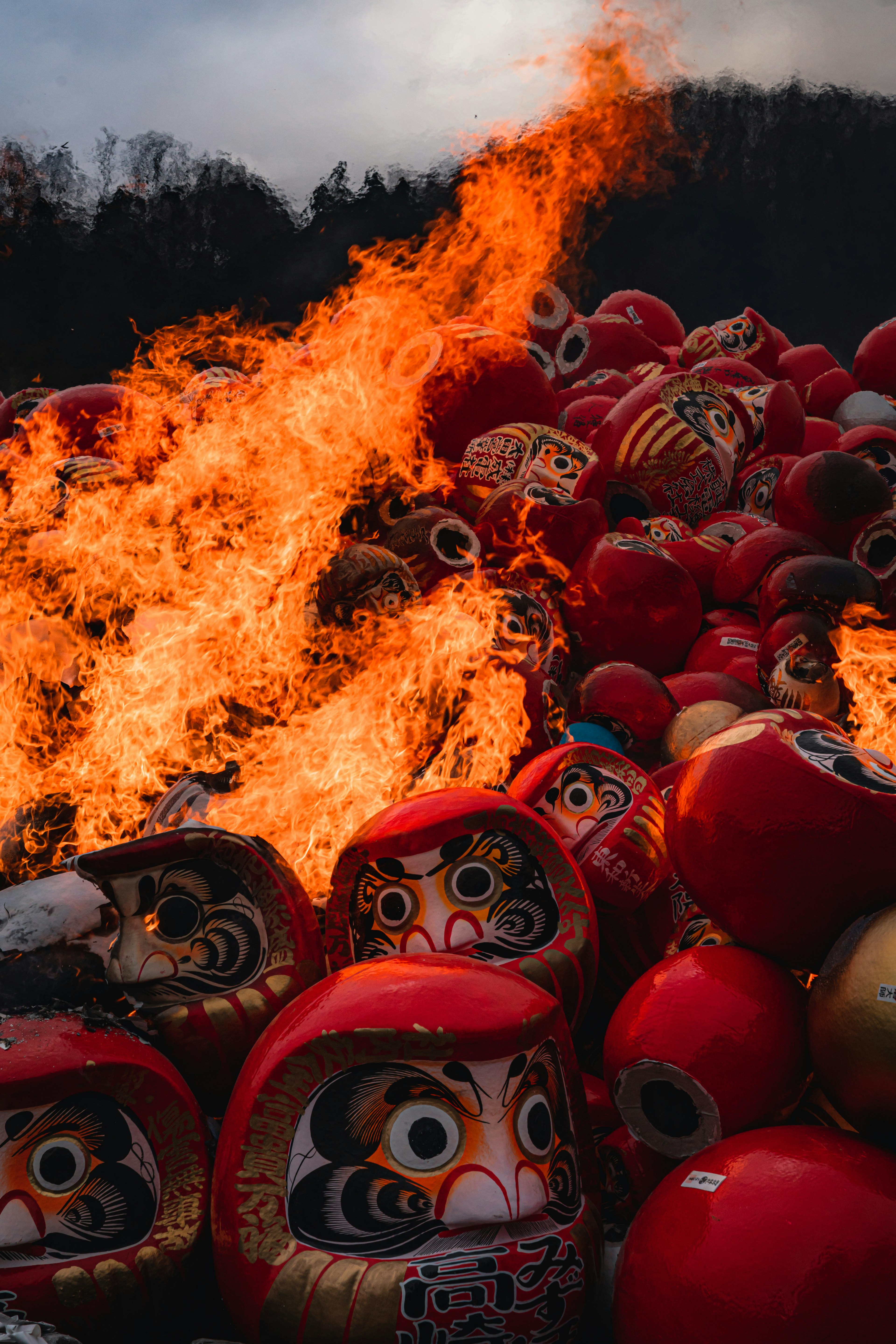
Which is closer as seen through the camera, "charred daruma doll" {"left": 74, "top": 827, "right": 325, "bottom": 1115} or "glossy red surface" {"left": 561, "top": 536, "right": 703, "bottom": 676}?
"charred daruma doll" {"left": 74, "top": 827, "right": 325, "bottom": 1115}

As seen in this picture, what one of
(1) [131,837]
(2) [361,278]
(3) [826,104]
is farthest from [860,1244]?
(3) [826,104]

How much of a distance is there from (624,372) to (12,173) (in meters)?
12.1

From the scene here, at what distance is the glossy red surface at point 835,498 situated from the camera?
18.0 feet

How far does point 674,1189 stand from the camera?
202cm

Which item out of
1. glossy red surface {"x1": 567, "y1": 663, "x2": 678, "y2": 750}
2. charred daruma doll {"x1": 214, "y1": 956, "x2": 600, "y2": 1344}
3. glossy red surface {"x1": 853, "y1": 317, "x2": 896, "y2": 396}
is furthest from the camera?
glossy red surface {"x1": 853, "y1": 317, "x2": 896, "y2": 396}

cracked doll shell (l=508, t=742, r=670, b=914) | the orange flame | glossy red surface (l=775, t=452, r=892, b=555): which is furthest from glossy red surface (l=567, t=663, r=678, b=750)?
glossy red surface (l=775, t=452, r=892, b=555)

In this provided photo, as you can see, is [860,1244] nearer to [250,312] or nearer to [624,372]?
[624,372]

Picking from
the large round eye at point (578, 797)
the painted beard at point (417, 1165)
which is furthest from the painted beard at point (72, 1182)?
the large round eye at point (578, 797)

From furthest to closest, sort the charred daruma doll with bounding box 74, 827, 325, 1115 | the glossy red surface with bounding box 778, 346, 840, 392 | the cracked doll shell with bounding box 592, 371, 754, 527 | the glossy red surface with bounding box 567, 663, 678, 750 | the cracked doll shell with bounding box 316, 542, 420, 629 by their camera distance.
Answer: the glossy red surface with bounding box 778, 346, 840, 392, the cracked doll shell with bounding box 592, 371, 754, 527, the cracked doll shell with bounding box 316, 542, 420, 629, the glossy red surface with bounding box 567, 663, 678, 750, the charred daruma doll with bounding box 74, 827, 325, 1115

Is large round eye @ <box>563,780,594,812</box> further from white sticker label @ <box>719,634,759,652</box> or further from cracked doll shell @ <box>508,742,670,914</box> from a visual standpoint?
white sticker label @ <box>719,634,759,652</box>

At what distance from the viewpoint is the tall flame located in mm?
4016

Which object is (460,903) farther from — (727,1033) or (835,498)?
(835,498)

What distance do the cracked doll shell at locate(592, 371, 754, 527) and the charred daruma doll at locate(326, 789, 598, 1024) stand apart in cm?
403

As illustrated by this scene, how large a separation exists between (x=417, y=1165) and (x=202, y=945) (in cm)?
98
